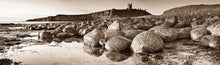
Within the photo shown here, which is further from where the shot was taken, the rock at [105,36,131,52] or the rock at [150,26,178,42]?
the rock at [150,26,178,42]

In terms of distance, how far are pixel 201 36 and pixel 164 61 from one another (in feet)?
9.09

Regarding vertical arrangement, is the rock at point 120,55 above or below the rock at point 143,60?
below

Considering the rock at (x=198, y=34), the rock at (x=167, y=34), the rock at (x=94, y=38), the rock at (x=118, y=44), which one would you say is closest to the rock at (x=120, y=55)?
Answer: the rock at (x=118, y=44)

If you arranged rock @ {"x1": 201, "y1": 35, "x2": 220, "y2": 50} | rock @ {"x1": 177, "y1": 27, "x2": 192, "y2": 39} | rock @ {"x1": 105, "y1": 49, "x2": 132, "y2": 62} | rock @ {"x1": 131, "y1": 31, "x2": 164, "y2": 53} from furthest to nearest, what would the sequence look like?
rock @ {"x1": 177, "y1": 27, "x2": 192, "y2": 39} < rock @ {"x1": 201, "y1": 35, "x2": 220, "y2": 50} < rock @ {"x1": 131, "y1": 31, "x2": 164, "y2": 53} < rock @ {"x1": 105, "y1": 49, "x2": 132, "y2": 62}

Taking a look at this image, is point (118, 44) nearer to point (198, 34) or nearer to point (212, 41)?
point (212, 41)

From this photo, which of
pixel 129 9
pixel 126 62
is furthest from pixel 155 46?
pixel 129 9

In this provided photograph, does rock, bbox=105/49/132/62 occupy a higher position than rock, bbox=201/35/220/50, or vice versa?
rock, bbox=201/35/220/50

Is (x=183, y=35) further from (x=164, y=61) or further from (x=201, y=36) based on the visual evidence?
(x=164, y=61)

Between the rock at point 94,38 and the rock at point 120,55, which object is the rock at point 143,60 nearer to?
the rock at point 120,55

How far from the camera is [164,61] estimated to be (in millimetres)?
3297

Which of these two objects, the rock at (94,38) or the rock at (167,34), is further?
the rock at (167,34)

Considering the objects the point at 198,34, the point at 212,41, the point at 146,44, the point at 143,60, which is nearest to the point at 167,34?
the point at 198,34

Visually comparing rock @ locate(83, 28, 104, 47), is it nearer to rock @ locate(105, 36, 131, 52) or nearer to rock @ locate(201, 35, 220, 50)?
rock @ locate(105, 36, 131, 52)

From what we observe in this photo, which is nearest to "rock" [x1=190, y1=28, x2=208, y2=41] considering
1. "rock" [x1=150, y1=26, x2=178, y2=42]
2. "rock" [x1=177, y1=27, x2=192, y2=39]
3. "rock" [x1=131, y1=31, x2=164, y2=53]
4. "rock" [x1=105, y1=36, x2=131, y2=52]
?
"rock" [x1=177, y1=27, x2=192, y2=39]
